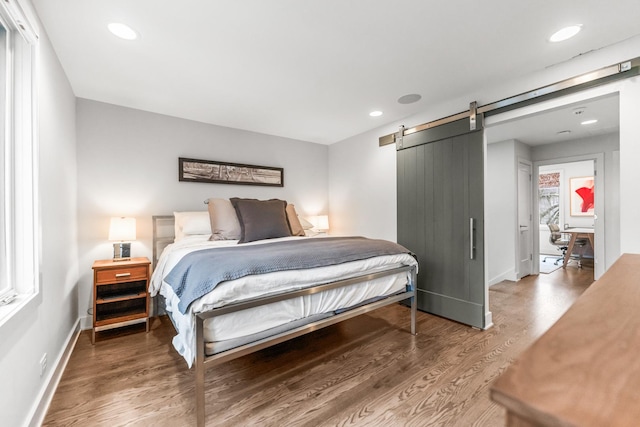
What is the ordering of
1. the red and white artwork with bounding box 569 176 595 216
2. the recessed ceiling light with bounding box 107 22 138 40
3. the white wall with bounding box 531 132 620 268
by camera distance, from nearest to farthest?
the recessed ceiling light with bounding box 107 22 138 40
the white wall with bounding box 531 132 620 268
the red and white artwork with bounding box 569 176 595 216

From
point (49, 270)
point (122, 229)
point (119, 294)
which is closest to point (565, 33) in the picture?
point (49, 270)

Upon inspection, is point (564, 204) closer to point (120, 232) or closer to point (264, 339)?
point (264, 339)

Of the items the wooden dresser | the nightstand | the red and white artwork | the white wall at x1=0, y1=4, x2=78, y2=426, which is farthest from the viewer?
the red and white artwork

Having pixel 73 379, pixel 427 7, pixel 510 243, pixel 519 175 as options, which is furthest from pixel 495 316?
pixel 73 379

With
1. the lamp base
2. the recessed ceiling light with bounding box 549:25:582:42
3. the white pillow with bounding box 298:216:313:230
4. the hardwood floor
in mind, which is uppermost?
the recessed ceiling light with bounding box 549:25:582:42

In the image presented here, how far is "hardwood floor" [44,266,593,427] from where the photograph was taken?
163 cm

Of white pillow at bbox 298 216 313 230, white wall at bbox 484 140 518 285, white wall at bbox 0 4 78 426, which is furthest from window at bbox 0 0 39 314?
white wall at bbox 484 140 518 285

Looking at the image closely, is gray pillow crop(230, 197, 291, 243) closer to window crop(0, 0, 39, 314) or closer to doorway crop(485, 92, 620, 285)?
window crop(0, 0, 39, 314)

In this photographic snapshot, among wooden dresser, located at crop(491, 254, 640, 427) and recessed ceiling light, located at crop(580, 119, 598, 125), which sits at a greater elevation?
recessed ceiling light, located at crop(580, 119, 598, 125)

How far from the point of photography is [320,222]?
4469 millimetres

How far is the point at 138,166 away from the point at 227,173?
1.00 meters

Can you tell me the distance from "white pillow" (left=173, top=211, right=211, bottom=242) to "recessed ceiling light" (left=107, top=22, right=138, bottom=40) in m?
1.78

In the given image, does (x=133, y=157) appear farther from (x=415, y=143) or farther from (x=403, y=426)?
(x=403, y=426)

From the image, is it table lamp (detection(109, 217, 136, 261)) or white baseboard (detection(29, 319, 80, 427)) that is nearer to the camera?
white baseboard (detection(29, 319, 80, 427))
